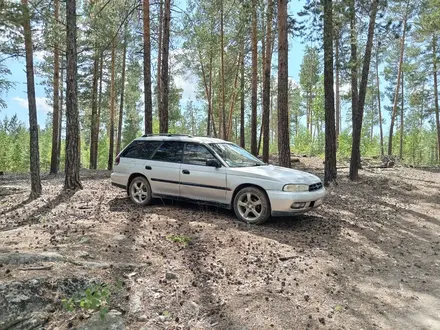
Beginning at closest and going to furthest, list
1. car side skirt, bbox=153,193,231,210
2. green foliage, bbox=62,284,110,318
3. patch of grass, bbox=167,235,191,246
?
green foliage, bbox=62,284,110,318 → patch of grass, bbox=167,235,191,246 → car side skirt, bbox=153,193,231,210

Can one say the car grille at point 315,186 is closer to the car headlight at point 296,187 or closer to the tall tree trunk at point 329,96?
the car headlight at point 296,187

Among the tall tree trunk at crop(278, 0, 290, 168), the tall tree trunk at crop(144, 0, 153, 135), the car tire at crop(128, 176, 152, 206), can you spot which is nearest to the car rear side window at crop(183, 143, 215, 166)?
the car tire at crop(128, 176, 152, 206)

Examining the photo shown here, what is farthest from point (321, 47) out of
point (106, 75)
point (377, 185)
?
point (106, 75)

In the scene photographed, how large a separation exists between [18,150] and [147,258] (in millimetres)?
47668

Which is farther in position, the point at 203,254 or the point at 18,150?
the point at 18,150

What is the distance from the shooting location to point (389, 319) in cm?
390

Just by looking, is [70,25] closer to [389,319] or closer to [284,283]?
[284,283]

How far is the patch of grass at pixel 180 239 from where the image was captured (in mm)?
5706

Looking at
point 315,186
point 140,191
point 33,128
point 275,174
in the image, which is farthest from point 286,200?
point 33,128

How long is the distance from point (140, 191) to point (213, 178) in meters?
2.14

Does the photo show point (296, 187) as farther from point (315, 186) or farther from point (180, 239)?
point (180, 239)

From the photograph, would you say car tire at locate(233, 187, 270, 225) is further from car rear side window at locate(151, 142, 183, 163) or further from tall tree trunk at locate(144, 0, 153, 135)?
Answer: tall tree trunk at locate(144, 0, 153, 135)

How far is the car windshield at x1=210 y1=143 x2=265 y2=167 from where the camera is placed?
746cm

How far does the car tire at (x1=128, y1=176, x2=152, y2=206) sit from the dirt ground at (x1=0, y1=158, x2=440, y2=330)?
31cm
